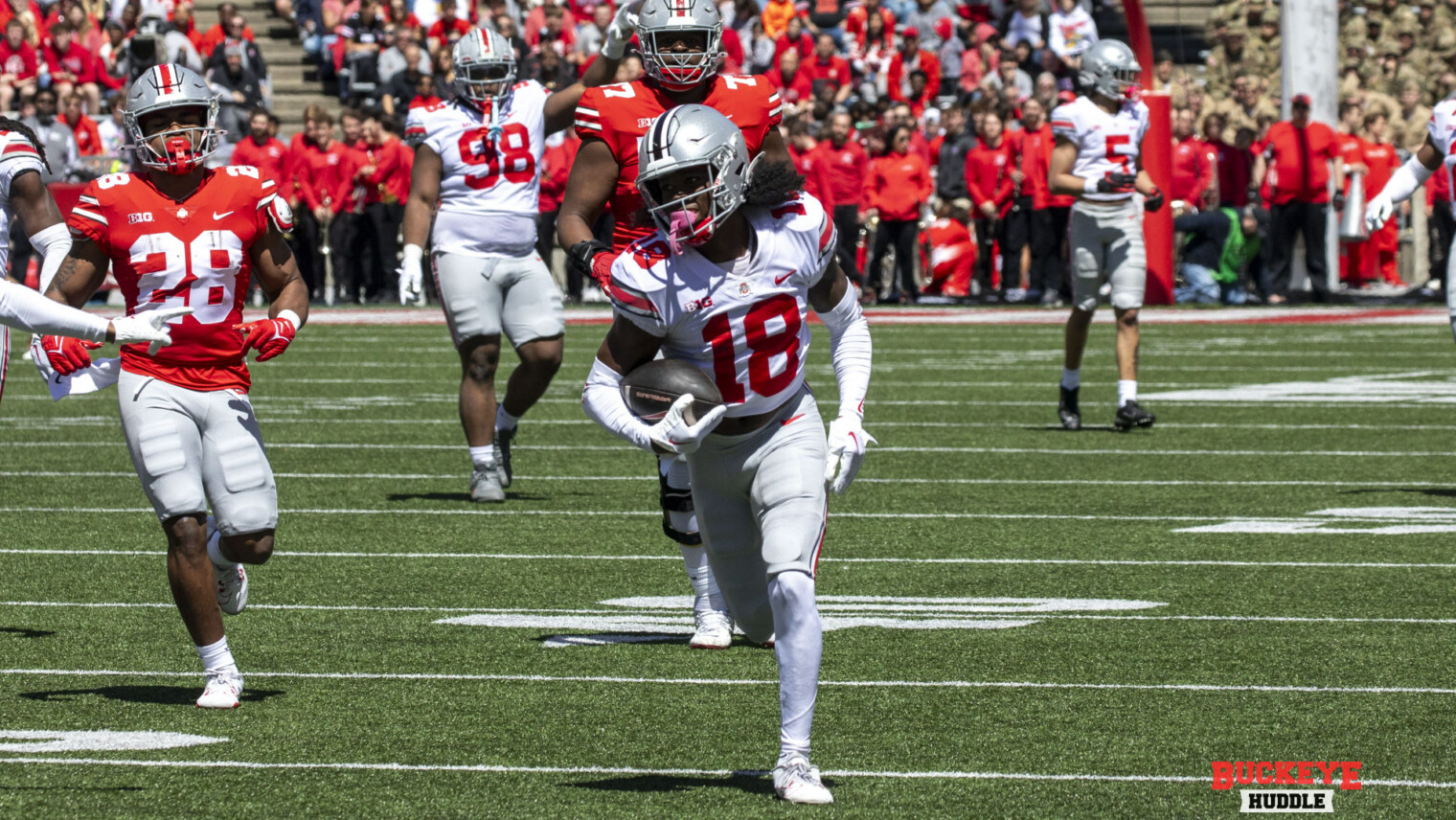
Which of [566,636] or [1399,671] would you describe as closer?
[1399,671]

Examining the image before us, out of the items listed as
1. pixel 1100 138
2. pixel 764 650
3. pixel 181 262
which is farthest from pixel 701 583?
pixel 1100 138

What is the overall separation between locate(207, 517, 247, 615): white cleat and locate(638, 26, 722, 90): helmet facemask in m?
1.97

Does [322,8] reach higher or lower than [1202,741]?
higher

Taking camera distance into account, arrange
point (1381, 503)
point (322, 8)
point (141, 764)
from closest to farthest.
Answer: point (141, 764) < point (1381, 503) < point (322, 8)

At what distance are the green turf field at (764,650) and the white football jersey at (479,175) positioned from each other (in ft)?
3.75

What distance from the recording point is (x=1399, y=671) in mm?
6492

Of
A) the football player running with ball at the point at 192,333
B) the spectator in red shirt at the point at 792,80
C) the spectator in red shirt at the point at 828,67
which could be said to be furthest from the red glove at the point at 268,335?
the spectator in red shirt at the point at 828,67

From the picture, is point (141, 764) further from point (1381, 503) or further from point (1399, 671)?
point (1381, 503)

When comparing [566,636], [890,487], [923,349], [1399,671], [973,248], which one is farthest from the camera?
[973,248]

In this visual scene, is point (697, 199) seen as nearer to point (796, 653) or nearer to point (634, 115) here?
point (796, 653)

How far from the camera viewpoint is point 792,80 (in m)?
26.3

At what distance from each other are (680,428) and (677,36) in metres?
2.48

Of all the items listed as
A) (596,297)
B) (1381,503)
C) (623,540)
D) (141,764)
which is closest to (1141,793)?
(141,764)

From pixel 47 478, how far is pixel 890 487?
3.98 m
